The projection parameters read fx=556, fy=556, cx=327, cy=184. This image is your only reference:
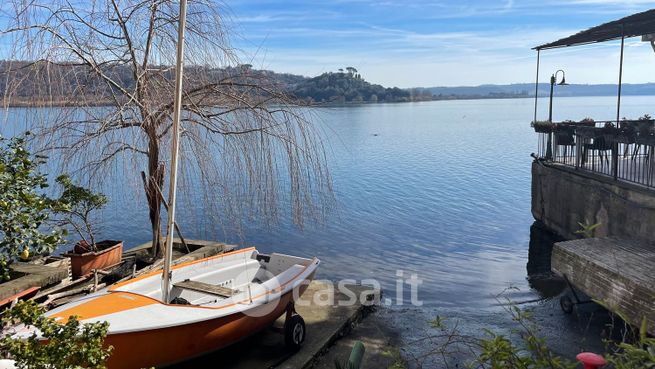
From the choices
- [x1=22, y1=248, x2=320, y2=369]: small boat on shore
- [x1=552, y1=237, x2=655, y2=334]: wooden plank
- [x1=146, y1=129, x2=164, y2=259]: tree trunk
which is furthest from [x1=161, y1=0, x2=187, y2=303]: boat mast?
[x1=552, y1=237, x2=655, y2=334]: wooden plank

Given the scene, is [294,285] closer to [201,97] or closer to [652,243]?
[201,97]

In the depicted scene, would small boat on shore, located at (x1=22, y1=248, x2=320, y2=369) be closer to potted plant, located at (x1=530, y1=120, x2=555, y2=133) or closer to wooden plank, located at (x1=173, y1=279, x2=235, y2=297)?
wooden plank, located at (x1=173, y1=279, x2=235, y2=297)

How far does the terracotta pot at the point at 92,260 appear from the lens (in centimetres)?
704

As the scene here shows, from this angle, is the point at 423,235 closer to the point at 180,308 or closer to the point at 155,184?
the point at 155,184

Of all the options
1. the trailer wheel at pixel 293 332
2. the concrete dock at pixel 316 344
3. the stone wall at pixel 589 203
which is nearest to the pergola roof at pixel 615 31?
the stone wall at pixel 589 203

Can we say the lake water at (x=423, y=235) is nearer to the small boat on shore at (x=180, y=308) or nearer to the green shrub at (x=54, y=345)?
the small boat on shore at (x=180, y=308)

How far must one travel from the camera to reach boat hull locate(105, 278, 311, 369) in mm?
4699

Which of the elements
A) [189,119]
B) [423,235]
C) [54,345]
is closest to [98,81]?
[189,119]

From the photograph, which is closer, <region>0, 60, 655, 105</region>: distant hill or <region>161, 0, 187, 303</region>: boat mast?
<region>161, 0, 187, 303</region>: boat mast

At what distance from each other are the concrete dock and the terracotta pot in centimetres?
229

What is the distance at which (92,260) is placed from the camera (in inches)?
280

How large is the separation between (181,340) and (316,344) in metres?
1.82

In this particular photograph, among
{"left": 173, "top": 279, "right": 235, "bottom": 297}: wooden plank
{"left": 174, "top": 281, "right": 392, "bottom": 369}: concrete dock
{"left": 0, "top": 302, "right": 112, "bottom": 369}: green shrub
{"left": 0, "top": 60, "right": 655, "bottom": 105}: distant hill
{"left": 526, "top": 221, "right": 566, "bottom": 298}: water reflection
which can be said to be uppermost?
{"left": 0, "top": 60, "right": 655, "bottom": 105}: distant hill

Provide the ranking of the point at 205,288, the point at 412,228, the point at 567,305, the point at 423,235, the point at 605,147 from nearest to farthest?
the point at 205,288
the point at 567,305
the point at 605,147
the point at 423,235
the point at 412,228
